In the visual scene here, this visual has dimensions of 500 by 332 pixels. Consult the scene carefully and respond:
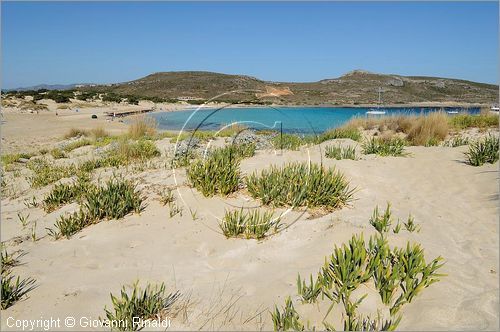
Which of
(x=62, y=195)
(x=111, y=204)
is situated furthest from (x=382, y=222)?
(x=62, y=195)

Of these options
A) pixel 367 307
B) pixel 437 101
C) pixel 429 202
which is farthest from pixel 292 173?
pixel 437 101

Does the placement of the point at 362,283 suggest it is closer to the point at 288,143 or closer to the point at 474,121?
the point at 288,143

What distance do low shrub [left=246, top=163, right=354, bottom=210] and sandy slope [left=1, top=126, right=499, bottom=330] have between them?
0.77 feet

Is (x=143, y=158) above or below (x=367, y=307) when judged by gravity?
above

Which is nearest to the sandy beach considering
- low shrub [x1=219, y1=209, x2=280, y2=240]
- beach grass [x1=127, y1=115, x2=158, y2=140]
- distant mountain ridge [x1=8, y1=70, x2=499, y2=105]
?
low shrub [x1=219, y1=209, x2=280, y2=240]

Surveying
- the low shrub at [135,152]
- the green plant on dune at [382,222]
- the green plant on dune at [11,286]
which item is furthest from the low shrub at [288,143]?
the green plant on dune at [11,286]

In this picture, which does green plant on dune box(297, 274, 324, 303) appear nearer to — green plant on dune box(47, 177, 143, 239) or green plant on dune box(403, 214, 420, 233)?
green plant on dune box(403, 214, 420, 233)

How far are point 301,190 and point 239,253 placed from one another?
1.61 metres

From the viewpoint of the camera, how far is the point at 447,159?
835cm

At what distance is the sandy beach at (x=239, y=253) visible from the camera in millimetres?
3041

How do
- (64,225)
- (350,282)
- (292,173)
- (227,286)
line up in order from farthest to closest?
(292,173), (64,225), (227,286), (350,282)

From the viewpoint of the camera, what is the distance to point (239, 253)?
4.12m

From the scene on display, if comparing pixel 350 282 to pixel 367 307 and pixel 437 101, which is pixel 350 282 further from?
pixel 437 101

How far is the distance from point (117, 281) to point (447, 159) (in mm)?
7750
